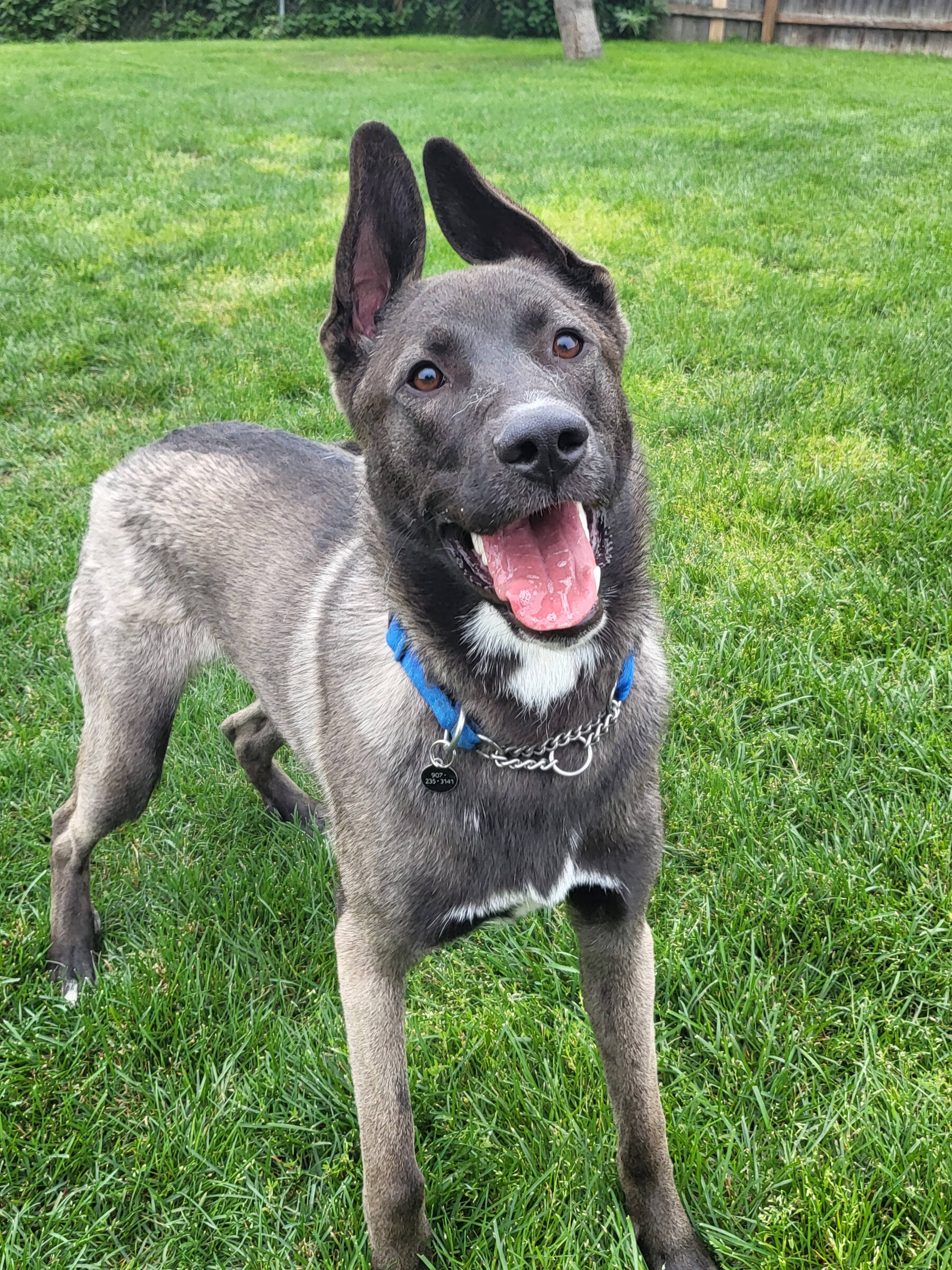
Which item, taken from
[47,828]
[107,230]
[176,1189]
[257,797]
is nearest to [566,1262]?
[176,1189]

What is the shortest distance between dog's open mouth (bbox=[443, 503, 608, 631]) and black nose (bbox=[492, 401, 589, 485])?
0.37 feet

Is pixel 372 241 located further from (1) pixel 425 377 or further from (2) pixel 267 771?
(2) pixel 267 771

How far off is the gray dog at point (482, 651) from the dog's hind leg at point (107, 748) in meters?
0.65

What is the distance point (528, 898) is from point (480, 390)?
968 mm

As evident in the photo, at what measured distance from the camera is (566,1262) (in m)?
1.84

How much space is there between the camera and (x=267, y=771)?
124 inches

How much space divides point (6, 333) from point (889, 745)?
5.64 m

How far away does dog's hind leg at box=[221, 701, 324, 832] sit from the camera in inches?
122

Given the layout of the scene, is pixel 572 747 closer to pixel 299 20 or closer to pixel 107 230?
pixel 107 230

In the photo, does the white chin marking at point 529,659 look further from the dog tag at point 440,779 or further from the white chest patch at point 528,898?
the white chest patch at point 528,898

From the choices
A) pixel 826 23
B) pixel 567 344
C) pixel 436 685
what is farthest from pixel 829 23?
pixel 436 685

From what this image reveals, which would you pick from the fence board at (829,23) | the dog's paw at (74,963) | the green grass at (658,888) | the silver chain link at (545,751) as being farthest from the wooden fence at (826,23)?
the dog's paw at (74,963)

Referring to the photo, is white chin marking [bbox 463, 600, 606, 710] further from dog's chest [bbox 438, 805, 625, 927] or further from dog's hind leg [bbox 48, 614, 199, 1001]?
dog's hind leg [bbox 48, 614, 199, 1001]

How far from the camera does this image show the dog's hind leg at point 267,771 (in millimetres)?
3100
